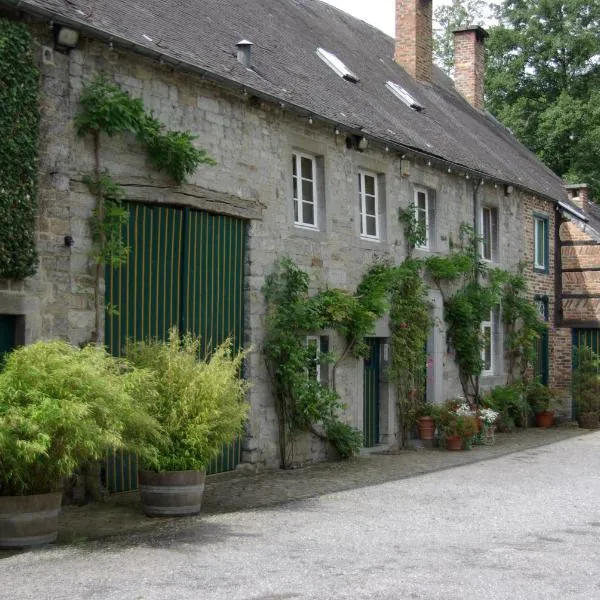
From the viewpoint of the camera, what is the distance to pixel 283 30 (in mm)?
16703

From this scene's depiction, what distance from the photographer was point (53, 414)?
7.34 m

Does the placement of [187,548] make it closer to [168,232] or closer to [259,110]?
[168,232]

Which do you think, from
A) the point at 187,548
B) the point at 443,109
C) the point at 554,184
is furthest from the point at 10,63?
the point at 554,184

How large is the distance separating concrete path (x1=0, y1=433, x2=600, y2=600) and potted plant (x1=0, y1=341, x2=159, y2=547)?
0.31m

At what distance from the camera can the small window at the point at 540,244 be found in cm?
2141

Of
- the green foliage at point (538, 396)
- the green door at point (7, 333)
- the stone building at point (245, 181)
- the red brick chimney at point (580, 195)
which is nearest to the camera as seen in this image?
the green door at point (7, 333)

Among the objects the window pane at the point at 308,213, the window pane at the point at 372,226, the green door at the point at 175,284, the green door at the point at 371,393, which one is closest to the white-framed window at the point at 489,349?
the green door at the point at 371,393

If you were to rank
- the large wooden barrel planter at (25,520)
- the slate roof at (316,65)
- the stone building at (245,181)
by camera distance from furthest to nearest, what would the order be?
Result: the slate roof at (316,65)
the stone building at (245,181)
the large wooden barrel planter at (25,520)

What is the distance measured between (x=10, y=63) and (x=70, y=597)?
16.6ft

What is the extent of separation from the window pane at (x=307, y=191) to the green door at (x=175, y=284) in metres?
1.66

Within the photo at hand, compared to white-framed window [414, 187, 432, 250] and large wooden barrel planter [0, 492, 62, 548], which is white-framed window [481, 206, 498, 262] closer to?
white-framed window [414, 187, 432, 250]

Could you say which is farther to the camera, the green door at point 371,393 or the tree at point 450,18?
the tree at point 450,18

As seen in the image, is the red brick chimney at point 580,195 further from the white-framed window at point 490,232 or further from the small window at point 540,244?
the white-framed window at point 490,232

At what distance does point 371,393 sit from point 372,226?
2.54 meters
